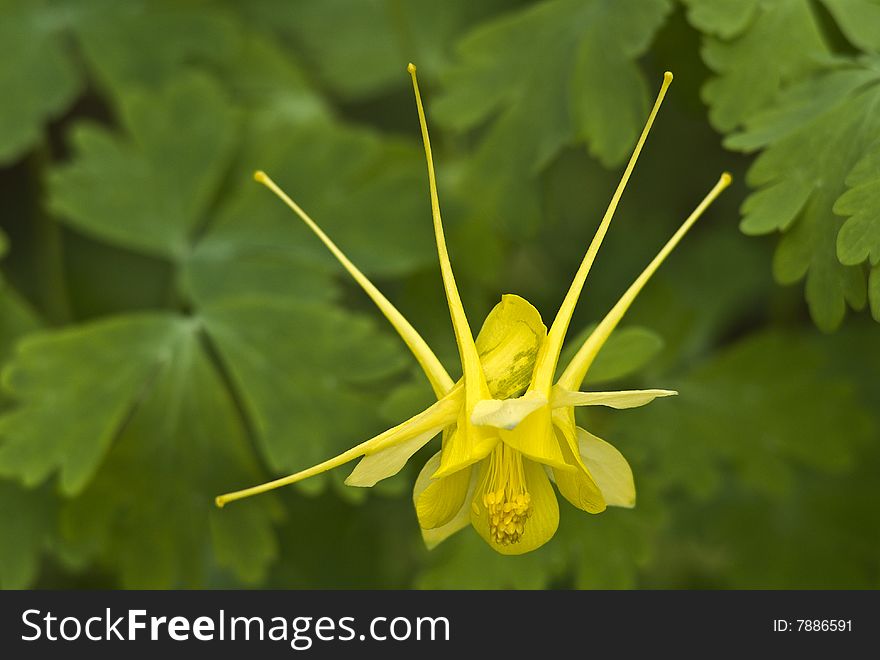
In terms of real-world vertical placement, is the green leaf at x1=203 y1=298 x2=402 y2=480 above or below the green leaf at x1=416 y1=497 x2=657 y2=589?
above

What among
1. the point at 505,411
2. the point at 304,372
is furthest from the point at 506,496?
the point at 304,372

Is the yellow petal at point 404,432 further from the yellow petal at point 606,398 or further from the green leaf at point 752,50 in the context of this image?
the green leaf at point 752,50

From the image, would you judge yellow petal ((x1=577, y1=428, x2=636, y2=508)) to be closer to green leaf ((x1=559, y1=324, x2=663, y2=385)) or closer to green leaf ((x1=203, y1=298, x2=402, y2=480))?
green leaf ((x1=559, y1=324, x2=663, y2=385))

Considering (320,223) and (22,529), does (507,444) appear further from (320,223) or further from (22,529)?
(22,529)

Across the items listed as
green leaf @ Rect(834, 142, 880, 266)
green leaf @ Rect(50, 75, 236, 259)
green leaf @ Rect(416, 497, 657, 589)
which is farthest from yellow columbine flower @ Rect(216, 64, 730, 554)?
green leaf @ Rect(50, 75, 236, 259)

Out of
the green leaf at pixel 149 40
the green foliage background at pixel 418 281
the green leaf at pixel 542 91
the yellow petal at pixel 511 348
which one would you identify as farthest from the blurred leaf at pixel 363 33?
the yellow petal at pixel 511 348

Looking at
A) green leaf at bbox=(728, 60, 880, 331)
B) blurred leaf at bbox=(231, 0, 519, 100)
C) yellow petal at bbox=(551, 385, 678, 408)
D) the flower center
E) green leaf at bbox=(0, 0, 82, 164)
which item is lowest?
the flower center

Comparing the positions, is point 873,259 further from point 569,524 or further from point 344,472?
point 344,472
